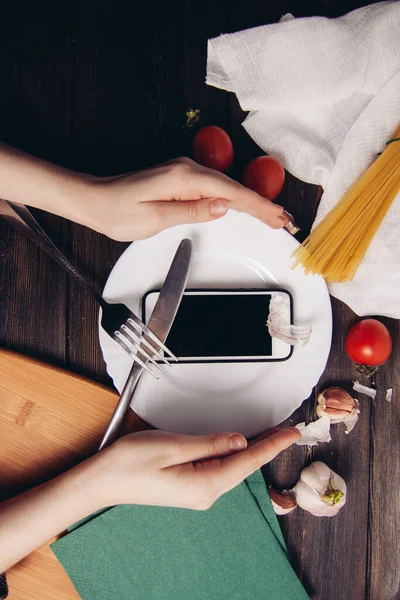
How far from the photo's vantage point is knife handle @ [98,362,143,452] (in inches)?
28.8

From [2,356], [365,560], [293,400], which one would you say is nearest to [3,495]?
[2,356]

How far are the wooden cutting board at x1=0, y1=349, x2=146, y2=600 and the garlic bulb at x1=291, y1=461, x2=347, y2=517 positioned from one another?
1.08 ft

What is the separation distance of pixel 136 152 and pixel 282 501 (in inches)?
23.9

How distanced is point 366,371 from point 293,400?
140 mm

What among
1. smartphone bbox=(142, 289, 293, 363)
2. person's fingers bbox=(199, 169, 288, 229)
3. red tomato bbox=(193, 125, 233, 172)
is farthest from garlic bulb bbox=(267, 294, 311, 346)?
red tomato bbox=(193, 125, 233, 172)

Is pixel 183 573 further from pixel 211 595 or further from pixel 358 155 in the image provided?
pixel 358 155

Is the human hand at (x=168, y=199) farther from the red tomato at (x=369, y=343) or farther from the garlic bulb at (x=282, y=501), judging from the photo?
the garlic bulb at (x=282, y=501)

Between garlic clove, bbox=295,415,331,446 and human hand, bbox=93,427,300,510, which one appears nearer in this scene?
human hand, bbox=93,427,300,510

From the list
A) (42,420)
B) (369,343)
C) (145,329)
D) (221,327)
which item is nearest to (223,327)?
(221,327)

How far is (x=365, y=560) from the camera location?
2.64 ft

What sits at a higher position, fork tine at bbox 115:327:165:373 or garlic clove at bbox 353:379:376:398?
fork tine at bbox 115:327:165:373

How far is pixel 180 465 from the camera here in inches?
27.6

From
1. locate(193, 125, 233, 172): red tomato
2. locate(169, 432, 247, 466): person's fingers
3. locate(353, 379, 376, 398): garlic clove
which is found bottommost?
locate(169, 432, 247, 466): person's fingers

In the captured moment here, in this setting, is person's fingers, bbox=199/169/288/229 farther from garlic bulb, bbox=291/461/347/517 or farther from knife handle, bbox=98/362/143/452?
garlic bulb, bbox=291/461/347/517
